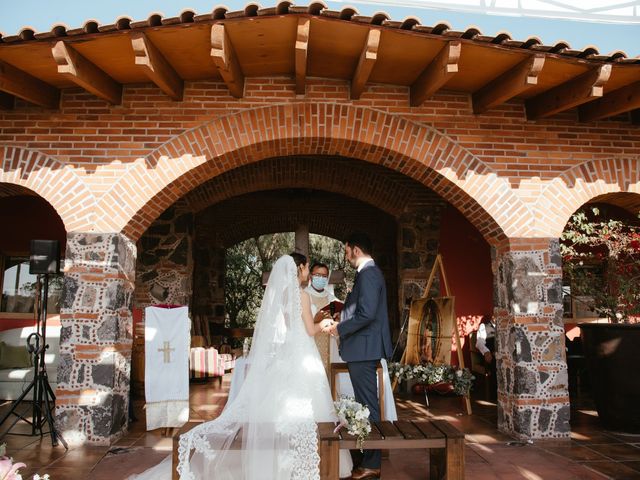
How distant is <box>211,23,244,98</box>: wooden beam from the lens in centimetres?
424

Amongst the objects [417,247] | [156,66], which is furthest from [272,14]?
[417,247]

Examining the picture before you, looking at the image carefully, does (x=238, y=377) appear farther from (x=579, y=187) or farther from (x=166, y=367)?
(x=579, y=187)

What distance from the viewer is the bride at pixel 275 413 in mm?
3311

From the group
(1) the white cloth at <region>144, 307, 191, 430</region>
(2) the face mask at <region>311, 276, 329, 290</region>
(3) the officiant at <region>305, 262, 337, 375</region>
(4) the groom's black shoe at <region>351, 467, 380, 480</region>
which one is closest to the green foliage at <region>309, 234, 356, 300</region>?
(3) the officiant at <region>305, 262, 337, 375</region>

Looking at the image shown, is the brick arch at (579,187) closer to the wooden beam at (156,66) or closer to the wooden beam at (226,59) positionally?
the wooden beam at (226,59)

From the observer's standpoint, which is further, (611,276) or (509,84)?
(611,276)

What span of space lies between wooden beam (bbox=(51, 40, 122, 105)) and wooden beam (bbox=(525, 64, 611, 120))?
4.35 metres

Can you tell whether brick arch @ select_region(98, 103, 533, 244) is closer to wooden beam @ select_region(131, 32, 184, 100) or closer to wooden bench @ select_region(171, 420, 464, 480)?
wooden beam @ select_region(131, 32, 184, 100)

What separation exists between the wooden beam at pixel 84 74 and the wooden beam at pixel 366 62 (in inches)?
95.2

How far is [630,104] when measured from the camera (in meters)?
5.02

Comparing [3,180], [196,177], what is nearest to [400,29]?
[196,177]

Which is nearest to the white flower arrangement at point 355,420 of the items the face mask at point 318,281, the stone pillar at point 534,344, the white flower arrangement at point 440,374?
the face mask at point 318,281

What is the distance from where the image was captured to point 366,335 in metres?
4.06

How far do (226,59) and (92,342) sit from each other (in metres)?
2.97
